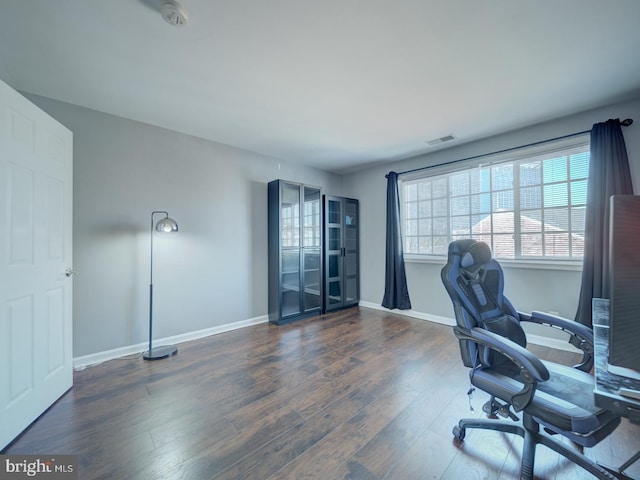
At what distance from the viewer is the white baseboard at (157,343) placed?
251 cm

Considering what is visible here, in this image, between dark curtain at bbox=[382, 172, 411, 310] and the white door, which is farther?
dark curtain at bbox=[382, 172, 411, 310]

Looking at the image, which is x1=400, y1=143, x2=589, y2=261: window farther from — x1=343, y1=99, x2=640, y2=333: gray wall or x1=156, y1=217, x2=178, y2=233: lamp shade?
x1=156, y1=217, x2=178, y2=233: lamp shade

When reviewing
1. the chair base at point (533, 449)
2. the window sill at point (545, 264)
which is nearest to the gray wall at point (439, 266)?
the window sill at point (545, 264)

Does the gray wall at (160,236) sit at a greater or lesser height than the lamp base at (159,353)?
greater

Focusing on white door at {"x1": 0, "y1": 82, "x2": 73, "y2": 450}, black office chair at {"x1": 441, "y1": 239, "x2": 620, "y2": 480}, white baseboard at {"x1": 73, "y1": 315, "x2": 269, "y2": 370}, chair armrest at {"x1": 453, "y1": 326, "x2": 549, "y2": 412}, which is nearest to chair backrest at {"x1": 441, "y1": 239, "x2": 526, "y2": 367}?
black office chair at {"x1": 441, "y1": 239, "x2": 620, "y2": 480}

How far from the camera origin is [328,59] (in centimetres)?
191

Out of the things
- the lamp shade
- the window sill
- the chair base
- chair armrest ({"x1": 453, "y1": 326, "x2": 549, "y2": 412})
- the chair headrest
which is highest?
the lamp shade

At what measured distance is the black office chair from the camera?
113cm

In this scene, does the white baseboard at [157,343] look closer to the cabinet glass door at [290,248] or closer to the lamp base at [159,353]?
the lamp base at [159,353]

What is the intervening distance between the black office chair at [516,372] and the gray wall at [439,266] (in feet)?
5.37

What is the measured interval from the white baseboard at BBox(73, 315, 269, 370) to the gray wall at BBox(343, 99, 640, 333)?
222 centimetres

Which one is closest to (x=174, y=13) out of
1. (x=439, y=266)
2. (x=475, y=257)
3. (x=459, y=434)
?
(x=475, y=257)

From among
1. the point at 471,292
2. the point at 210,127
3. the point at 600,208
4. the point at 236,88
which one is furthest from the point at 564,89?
the point at 210,127

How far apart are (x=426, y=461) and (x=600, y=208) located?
9.57 ft
